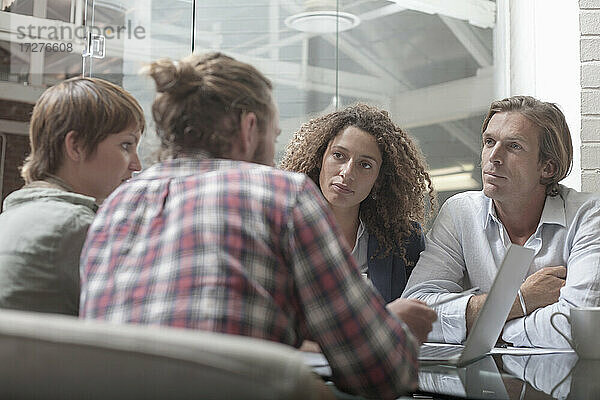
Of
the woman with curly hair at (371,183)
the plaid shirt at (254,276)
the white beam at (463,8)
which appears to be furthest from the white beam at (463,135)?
the plaid shirt at (254,276)

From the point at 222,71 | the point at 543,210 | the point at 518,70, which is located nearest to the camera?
the point at 222,71

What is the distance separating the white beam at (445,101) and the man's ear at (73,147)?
2.10 m

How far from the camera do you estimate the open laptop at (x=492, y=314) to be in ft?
4.31

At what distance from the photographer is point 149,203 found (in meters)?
0.96

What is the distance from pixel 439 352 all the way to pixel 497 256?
671 mm

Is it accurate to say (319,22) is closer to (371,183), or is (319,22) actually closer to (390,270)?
(371,183)

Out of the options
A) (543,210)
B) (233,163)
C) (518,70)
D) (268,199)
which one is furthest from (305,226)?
(518,70)

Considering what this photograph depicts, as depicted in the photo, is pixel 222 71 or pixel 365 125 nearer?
pixel 222 71

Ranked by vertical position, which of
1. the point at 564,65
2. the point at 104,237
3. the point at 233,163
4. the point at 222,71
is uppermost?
the point at 564,65

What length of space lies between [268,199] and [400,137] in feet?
5.01

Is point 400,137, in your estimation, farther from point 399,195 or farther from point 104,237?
point 104,237

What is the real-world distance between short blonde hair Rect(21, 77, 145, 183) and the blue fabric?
3.07 ft

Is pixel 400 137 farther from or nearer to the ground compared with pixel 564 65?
nearer to the ground

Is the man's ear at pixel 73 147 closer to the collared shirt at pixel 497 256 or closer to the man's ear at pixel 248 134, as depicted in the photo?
the man's ear at pixel 248 134
